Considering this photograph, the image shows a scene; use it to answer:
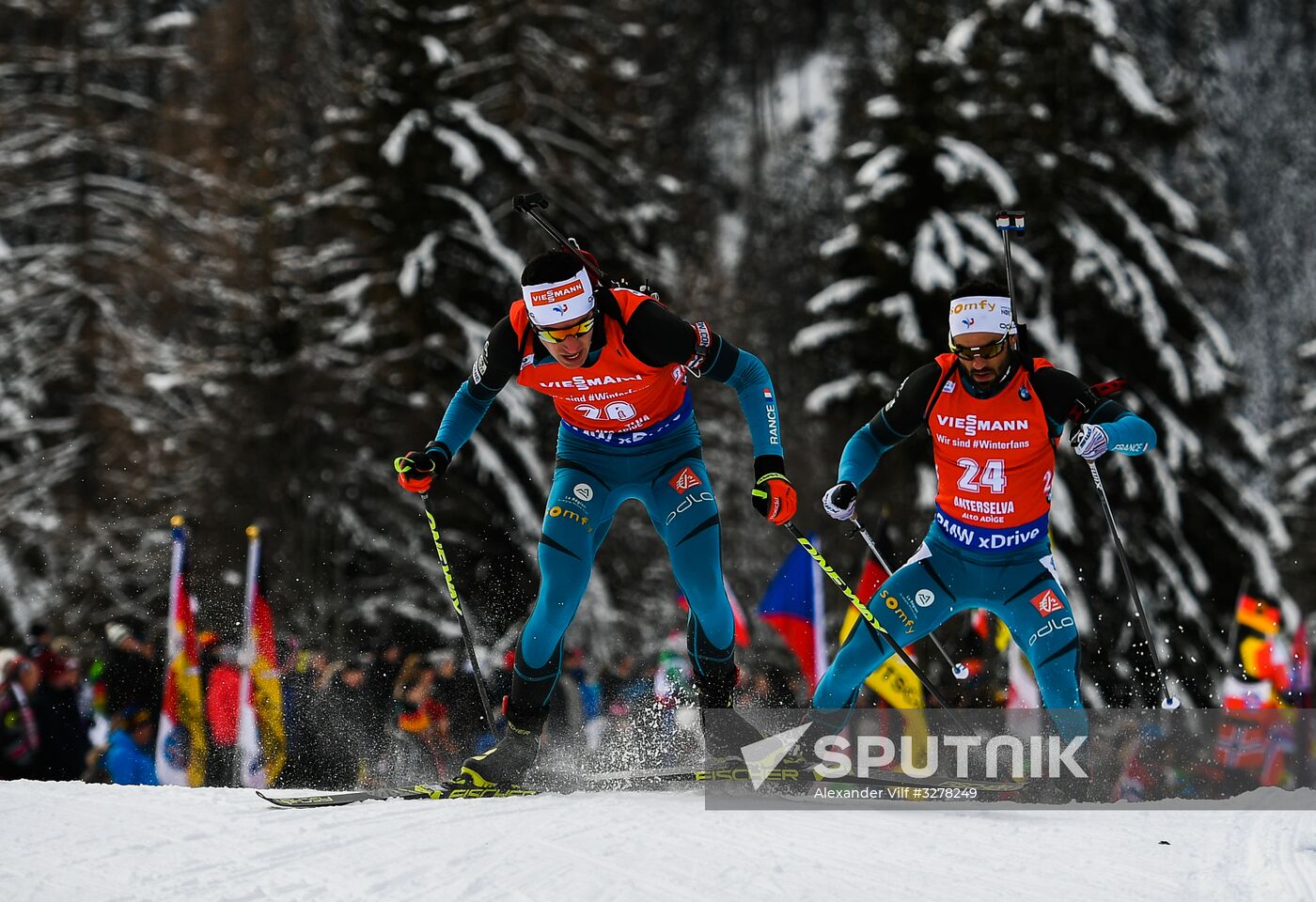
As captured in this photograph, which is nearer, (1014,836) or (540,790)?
(1014,836)

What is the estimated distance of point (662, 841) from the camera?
14.7ft

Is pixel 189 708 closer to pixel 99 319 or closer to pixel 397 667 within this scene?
pixel 397 667

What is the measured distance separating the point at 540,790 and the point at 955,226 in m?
11.5

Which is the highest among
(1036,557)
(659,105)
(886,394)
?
(659,105)

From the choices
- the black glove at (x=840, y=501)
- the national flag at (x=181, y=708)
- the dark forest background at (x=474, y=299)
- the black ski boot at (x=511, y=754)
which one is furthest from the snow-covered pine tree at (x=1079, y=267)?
the black ski boot at (x=511, y=754)

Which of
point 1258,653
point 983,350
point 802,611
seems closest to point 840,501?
point 983,350

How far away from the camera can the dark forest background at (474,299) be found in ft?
52.3

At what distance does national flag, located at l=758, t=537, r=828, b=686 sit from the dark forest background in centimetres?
403

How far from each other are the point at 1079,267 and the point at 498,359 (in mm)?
11939

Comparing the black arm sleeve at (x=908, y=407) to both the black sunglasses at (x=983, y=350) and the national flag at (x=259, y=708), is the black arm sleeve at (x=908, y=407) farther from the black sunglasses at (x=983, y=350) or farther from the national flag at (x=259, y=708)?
the national flag at (x=259, y=708)

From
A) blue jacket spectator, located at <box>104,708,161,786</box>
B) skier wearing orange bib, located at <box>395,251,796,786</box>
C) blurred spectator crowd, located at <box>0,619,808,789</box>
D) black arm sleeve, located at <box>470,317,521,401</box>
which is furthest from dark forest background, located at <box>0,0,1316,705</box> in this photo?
black arm sleeve, located at <box>470,317,521,401</box>

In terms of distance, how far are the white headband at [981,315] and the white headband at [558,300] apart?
5.49 feet

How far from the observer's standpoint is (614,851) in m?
4.32

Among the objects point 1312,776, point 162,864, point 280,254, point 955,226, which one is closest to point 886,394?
point 955,226
